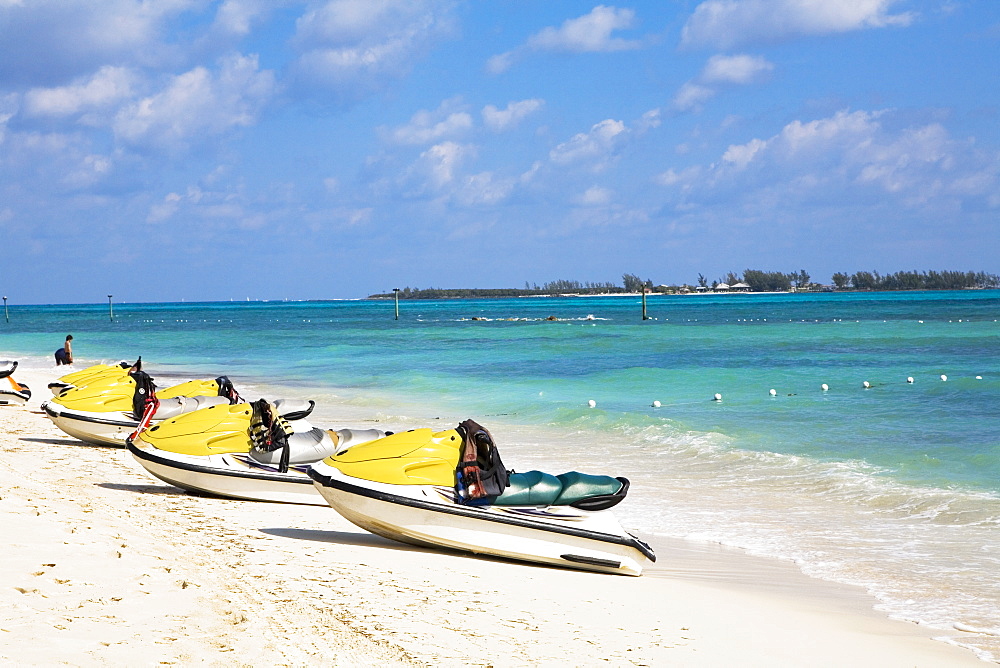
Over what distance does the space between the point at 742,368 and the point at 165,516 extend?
21.3 meters

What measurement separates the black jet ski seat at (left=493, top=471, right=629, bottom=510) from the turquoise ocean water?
1.65 m

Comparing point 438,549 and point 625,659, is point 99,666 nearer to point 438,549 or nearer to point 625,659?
point 625,659

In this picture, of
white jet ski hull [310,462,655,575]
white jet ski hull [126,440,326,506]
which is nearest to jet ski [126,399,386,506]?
white jet ski hull [126,440,326,506]

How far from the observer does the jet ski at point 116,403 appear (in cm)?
1251

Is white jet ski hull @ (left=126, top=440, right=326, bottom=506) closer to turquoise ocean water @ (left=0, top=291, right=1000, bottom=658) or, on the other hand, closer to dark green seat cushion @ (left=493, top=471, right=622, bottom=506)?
dark green seat cushion @ (left=493, top=471, right=622, bottom=506)

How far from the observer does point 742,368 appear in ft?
89.5

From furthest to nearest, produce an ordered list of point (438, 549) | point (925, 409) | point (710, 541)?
point (925, 409) → point (710, 541) → point (438, 549)

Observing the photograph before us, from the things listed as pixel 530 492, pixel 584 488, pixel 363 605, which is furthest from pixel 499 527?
pixel 363 605

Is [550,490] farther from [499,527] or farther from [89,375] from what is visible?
[89,375]

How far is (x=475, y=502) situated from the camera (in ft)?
23.5

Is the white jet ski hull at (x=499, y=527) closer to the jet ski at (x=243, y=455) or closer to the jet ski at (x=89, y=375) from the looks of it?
the jet ski at (x=243, y=455)

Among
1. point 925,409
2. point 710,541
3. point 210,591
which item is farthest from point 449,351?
point 210,591

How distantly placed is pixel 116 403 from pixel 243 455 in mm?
4333

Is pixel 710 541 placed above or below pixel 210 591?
below
